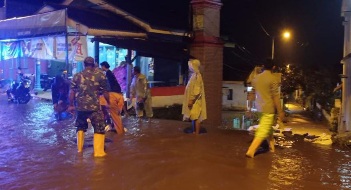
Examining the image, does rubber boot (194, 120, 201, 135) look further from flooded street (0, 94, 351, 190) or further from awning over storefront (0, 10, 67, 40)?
awning over storefront (0, 10, 67, 40)

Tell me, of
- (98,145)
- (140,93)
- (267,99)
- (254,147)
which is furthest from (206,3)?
(98,145)

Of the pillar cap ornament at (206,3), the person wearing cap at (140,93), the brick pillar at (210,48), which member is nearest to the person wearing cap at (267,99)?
the person wearing cap at (140,93)

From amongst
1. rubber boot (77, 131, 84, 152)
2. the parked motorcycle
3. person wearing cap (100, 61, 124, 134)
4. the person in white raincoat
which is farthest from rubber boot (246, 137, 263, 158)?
the parked motorcycle

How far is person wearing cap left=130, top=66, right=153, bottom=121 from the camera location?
1127 centimetres

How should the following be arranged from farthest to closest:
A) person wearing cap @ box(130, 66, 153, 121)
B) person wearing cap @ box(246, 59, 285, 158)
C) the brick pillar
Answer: the brick pillar
person wearing cap @ box(130, 66, 153, 121)
person wearing cap @ box(246, 59, 285, 158)

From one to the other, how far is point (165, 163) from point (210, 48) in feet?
21.6

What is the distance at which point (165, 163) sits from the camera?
21.9 feet

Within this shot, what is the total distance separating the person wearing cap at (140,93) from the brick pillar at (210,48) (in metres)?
1.99

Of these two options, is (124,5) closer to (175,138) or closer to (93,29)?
(93,29)

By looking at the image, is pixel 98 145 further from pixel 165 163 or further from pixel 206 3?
pixel 206 3

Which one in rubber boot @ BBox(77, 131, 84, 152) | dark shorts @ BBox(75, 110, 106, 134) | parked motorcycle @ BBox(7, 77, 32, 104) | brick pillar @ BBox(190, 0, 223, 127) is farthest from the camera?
parked motorcycle @ BBox(7, 77, 32, 104)

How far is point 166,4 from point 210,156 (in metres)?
13.5

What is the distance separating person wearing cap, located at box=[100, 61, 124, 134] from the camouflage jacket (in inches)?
76.5

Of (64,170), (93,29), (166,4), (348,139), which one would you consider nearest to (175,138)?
(64,170)
